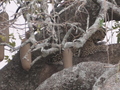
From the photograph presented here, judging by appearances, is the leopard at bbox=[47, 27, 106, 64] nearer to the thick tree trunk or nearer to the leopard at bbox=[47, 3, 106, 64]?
the leopard at bbox=[47, 3, 106, 64]

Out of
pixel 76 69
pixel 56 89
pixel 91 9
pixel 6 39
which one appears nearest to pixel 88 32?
pixel 76 69

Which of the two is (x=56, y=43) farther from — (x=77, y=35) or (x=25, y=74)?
(x=25, y=74)

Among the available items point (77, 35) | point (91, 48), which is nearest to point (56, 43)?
point (77, 35)

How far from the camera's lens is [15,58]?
6.00 m

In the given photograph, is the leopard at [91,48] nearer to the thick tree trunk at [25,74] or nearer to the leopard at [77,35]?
the leopard at [77,35]

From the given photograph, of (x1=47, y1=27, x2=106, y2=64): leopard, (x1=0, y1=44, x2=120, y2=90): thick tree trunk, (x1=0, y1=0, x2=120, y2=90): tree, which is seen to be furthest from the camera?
(x1=47, y1=27, x2=106, y2=64): leopard

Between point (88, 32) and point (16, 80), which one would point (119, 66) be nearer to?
point (88, 32)

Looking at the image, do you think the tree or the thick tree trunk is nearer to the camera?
the tree

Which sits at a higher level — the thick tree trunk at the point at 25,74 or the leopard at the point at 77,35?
the leopard at the point at 77,35

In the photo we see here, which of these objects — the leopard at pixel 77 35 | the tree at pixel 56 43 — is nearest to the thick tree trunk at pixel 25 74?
the tree at pixel 56 43

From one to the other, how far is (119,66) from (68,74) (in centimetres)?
143

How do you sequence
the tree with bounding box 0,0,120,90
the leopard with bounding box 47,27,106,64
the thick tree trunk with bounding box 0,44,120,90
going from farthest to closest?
the leopard with bounding box 47,27,106,64 < the thick tree trunk with bounding box 0,44,120,90 < the tree with bounding box 0,0,120,90

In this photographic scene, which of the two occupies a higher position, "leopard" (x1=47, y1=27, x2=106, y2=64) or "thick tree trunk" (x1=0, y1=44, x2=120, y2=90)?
"leopard" (x1=47, y1=27, x2=106, y2=64)

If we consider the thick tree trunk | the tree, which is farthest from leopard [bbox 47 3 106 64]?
the thick tree trunk
